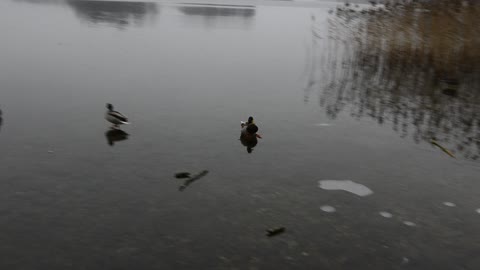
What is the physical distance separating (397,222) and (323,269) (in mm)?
2128

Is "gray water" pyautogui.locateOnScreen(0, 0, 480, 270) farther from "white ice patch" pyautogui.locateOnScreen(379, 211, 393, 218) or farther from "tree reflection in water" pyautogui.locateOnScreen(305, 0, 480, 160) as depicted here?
"tree reflection in water" pyautogui.locateOnScreen(305, 0, 480, 160)

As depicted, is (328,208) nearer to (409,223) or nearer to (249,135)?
(409,223)

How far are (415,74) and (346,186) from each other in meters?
12.1

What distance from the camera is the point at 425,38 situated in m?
19.6

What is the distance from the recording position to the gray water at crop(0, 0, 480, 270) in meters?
6.72

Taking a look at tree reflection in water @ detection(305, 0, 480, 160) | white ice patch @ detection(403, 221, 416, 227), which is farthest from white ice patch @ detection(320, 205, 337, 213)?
tree reflection in water @ detection(305, 0, 480, 160)

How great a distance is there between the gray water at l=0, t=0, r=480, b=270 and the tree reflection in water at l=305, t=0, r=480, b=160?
1172mm

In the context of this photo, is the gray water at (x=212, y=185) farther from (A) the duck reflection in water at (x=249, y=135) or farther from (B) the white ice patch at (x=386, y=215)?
(A) the duck reflection in water at (x=249, y=135)

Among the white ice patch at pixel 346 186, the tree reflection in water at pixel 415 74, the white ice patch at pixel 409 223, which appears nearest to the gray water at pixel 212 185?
the white ice patch at pixel 409 223

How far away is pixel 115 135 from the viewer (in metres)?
11.5

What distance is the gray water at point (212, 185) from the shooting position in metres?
6.72

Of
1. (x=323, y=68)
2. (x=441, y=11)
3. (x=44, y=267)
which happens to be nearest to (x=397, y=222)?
(x=44, y=267)

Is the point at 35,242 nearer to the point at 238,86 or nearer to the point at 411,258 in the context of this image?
the point at 411,258

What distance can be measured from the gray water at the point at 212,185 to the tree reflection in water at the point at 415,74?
46.2 inches
